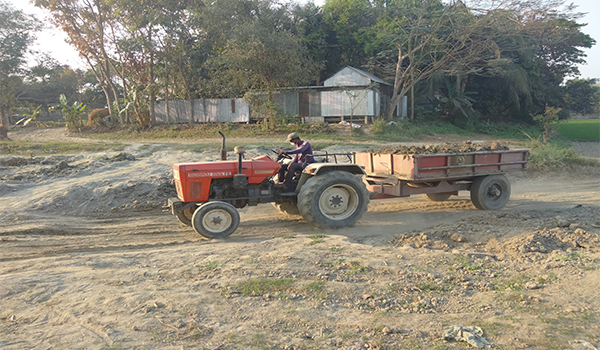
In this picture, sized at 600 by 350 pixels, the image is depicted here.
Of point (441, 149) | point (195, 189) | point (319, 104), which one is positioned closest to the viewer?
point (195, 189)

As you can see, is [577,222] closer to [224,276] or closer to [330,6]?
[224,276]

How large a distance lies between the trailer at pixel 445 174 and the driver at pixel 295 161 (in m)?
1.09

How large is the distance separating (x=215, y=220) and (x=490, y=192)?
209 inches

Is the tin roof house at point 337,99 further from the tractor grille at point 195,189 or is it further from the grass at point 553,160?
the tractor grille at point 195,189

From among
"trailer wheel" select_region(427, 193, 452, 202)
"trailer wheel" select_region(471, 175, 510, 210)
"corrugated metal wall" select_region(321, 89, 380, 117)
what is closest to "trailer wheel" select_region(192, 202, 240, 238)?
"trailer wheel" select_region(427, 193, 452, 202)

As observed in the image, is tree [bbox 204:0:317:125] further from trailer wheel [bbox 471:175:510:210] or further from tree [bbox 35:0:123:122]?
trailer wheel [bbox 471:175:510:210]

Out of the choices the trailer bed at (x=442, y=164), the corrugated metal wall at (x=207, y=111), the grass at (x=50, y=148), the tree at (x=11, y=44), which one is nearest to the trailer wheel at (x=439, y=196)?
the trailer bed at (x=442, y=164)

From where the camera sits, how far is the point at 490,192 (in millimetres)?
8078

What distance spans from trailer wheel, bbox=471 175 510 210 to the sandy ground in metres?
0.33

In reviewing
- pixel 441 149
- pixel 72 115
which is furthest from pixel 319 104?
pixel 441 149

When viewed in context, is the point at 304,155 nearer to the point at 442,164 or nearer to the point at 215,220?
the point at 215,220

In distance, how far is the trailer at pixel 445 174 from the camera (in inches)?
289

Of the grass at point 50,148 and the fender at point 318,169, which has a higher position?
the grass at point 50,148

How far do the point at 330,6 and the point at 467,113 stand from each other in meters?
11.7
